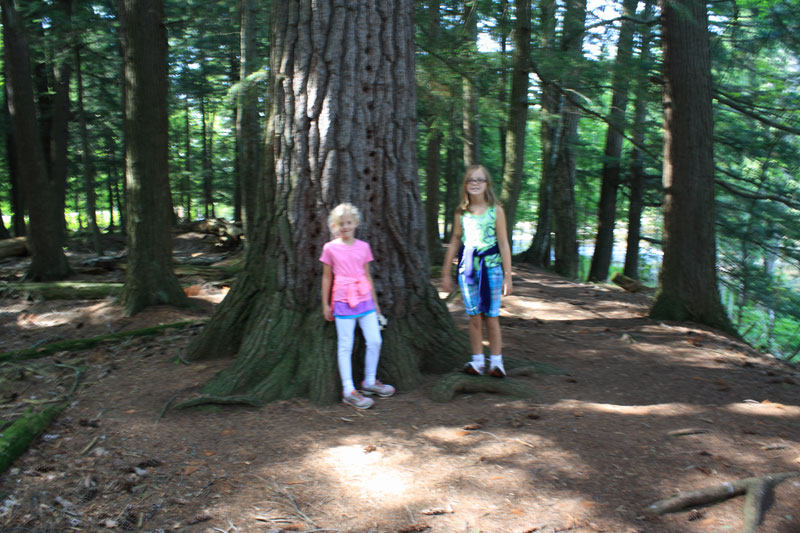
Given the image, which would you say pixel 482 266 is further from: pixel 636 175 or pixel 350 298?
pixel 636 175

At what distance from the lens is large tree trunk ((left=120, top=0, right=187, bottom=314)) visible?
7895 millimetres

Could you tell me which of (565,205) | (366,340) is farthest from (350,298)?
(565,205)

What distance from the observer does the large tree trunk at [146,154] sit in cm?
789

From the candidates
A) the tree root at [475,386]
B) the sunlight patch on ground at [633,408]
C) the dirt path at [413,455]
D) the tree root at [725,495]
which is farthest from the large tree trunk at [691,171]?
the tree root at [725,495]

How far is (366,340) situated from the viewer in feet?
15.3

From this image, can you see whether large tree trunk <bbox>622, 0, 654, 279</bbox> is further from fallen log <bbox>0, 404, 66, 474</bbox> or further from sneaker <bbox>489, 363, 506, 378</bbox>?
fallen log <bbox>0, 404, 66, 474</bbox>

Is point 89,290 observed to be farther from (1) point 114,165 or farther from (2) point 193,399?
(1) point 114,165

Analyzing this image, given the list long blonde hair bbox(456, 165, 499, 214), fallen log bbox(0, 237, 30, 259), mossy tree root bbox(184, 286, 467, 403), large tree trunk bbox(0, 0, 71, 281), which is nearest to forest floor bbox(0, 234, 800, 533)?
mossy tree root bbox(184, 286, 467, 403)

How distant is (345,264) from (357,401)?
1099 mm

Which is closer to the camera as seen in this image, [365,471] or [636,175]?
[365,471]

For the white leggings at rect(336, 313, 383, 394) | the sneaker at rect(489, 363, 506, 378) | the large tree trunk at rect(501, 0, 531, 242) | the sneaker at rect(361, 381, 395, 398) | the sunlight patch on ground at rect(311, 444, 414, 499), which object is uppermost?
the large tree trunk at rect(501, 0, 531, 242)

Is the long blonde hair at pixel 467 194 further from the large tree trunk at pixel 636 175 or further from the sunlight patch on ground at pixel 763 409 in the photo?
the large tree trunk at pixel 636 175

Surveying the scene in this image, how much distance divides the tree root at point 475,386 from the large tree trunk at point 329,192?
0.33 metres

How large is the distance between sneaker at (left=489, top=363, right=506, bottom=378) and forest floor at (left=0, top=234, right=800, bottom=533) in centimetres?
27
